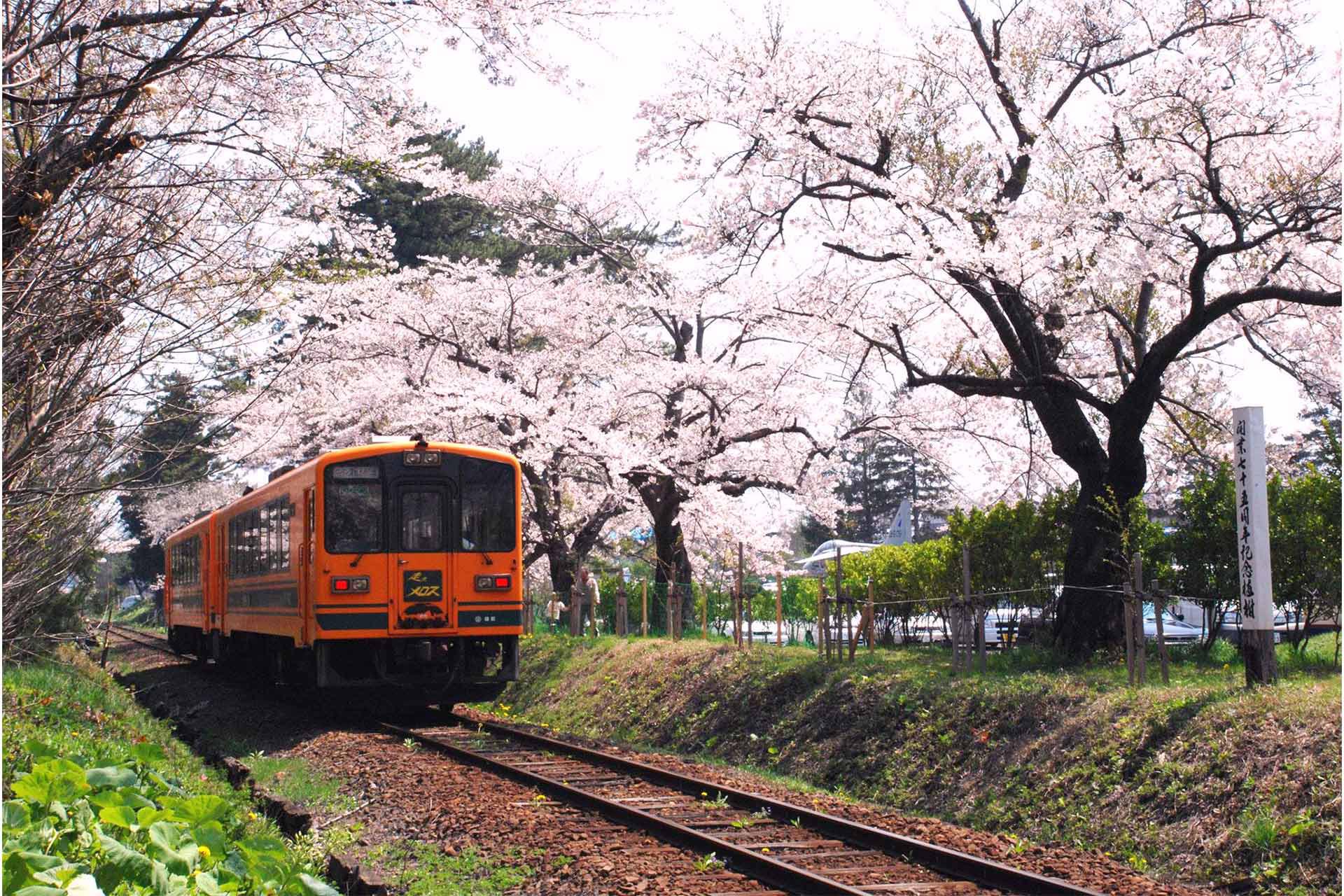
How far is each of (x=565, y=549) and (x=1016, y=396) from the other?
10.7 m

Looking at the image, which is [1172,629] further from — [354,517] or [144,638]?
[144,638]

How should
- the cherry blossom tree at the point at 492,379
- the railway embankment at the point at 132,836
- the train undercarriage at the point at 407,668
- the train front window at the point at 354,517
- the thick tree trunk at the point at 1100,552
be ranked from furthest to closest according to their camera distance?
the cherry blossom tree at the point at 492,379
the train undercarriage at the point at 407,668
the train front window at the point at 354,517
the thick tree trunk at the point at 1100,552
the railway embankment at the point at 132,836

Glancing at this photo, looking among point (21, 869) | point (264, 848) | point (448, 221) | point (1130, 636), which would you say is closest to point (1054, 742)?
point (1130, 636)

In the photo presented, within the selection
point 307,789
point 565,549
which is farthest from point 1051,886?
point 565,549

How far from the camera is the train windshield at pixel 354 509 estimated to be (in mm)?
11961

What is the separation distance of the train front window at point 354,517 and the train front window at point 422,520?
242 mm

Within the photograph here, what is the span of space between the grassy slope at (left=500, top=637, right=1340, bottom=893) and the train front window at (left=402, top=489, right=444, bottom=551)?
305 cm

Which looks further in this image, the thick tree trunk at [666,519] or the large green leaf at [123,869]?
the thick tree trunk at [666,519]

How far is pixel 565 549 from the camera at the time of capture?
69.8 ft

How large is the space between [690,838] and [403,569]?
5.82 metres

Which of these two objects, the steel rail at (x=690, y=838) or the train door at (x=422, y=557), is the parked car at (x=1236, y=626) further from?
the train door at (x=422, y=557)

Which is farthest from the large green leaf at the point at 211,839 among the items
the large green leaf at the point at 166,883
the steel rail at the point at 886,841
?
the steel rail at the point at 886,841

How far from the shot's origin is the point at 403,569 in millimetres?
12164

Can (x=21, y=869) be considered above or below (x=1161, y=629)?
below
